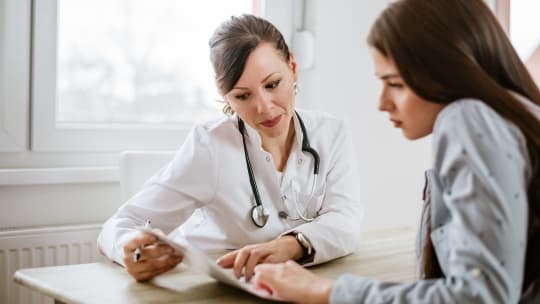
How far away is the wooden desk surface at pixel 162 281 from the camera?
1.19m

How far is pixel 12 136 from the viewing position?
7.01 feet

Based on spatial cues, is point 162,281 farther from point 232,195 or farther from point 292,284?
point 232,195

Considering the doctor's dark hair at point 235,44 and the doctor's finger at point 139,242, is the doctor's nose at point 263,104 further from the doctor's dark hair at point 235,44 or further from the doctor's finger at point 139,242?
the doctor's finger at point 139,242

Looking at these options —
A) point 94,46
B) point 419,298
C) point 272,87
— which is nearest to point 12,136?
point 94,46

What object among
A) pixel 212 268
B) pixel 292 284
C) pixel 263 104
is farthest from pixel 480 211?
pixel 263 104

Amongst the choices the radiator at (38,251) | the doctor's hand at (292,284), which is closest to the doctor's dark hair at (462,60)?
the doctor's hand at (292,284)

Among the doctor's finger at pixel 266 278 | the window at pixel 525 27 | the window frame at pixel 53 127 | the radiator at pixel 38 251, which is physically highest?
the window at pixel 525 27

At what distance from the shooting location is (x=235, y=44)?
1681 millimetres

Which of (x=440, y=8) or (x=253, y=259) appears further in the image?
(x=253, y=259)

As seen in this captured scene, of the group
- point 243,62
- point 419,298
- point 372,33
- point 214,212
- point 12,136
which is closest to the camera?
point 419,298

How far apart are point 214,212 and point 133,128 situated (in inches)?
30.5

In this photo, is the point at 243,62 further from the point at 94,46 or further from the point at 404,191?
the point at 404,191

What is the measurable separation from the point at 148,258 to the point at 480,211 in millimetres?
693

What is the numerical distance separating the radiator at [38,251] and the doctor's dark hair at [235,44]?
→ 2.60 feet
